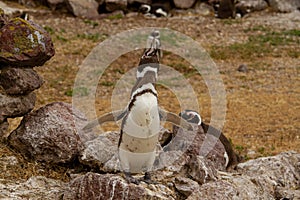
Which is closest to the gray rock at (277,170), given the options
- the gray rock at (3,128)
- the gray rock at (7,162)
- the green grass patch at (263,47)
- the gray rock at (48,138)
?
the gray rock at (48,138)

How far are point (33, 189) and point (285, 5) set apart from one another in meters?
25.4

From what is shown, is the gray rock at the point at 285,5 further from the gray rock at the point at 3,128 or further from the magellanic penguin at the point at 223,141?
the gray rock at the point at 3,128

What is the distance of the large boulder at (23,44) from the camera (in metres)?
8.22

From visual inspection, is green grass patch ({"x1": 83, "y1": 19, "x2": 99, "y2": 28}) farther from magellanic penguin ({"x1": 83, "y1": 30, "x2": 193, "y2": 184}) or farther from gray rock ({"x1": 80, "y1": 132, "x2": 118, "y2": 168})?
magellanic penguin ({"x1": 83, "y1": 30, "x2": 193, "y2": 184})

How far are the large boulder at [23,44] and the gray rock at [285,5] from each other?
23.9 metres

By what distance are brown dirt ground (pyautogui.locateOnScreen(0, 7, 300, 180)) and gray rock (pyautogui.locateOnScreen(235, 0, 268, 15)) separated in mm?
473

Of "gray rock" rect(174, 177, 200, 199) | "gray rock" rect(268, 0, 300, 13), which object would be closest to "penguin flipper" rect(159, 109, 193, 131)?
"gray rock" rect(174, 177, 200, 199)

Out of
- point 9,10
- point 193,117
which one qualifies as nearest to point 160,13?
point 9,10

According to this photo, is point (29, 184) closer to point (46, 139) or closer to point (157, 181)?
point (46, 139)

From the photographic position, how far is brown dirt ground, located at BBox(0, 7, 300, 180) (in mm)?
13578

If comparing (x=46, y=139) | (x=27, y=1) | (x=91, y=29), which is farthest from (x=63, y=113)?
(x=27, y=1)

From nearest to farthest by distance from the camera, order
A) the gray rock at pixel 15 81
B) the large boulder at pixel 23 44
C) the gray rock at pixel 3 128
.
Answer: the large boulder at pixel 23 44
the gray rock at pixel 15 81
the gray rock at pixel 3 128

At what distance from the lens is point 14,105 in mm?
8523

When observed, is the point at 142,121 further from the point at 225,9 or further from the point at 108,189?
the point at 225,9
